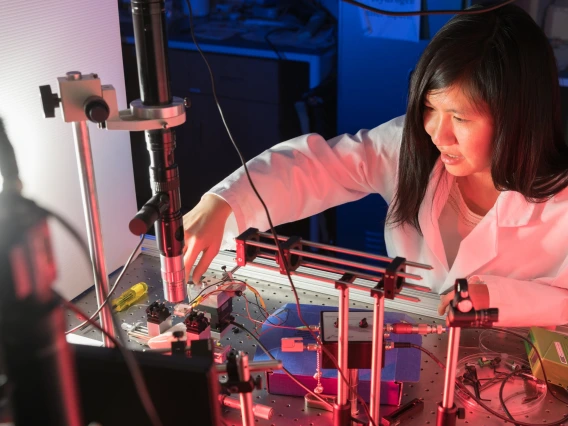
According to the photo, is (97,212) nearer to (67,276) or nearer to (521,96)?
(67,276)

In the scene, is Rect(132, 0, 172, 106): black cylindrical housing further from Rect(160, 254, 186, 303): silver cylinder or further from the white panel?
the white panel

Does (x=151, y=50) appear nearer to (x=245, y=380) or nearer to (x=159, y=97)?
(x=159, y=97)

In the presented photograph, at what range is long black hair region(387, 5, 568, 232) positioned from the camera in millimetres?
1205

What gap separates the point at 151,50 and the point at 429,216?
0.89 meters

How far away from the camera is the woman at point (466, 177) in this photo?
1.20m

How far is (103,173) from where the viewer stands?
4.52ft

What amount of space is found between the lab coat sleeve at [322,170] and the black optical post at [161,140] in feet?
1.89

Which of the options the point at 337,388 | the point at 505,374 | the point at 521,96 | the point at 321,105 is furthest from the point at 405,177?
the point at 321,105

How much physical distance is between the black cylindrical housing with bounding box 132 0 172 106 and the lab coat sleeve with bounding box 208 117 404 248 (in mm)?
670

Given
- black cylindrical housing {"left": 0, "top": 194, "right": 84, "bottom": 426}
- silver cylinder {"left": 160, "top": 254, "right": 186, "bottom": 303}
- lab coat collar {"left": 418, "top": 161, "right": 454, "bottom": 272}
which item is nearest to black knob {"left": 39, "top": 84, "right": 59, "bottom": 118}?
silver cylinder {"left": 160, "top": 254, "right": 186, "bottom": 303}

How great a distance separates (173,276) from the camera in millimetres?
858

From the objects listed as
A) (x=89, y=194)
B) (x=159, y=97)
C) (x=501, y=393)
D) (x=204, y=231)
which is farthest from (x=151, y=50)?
(x=501, y=393)

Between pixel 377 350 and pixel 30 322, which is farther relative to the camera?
pixel 377 350

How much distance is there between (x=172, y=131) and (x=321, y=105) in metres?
2.28
